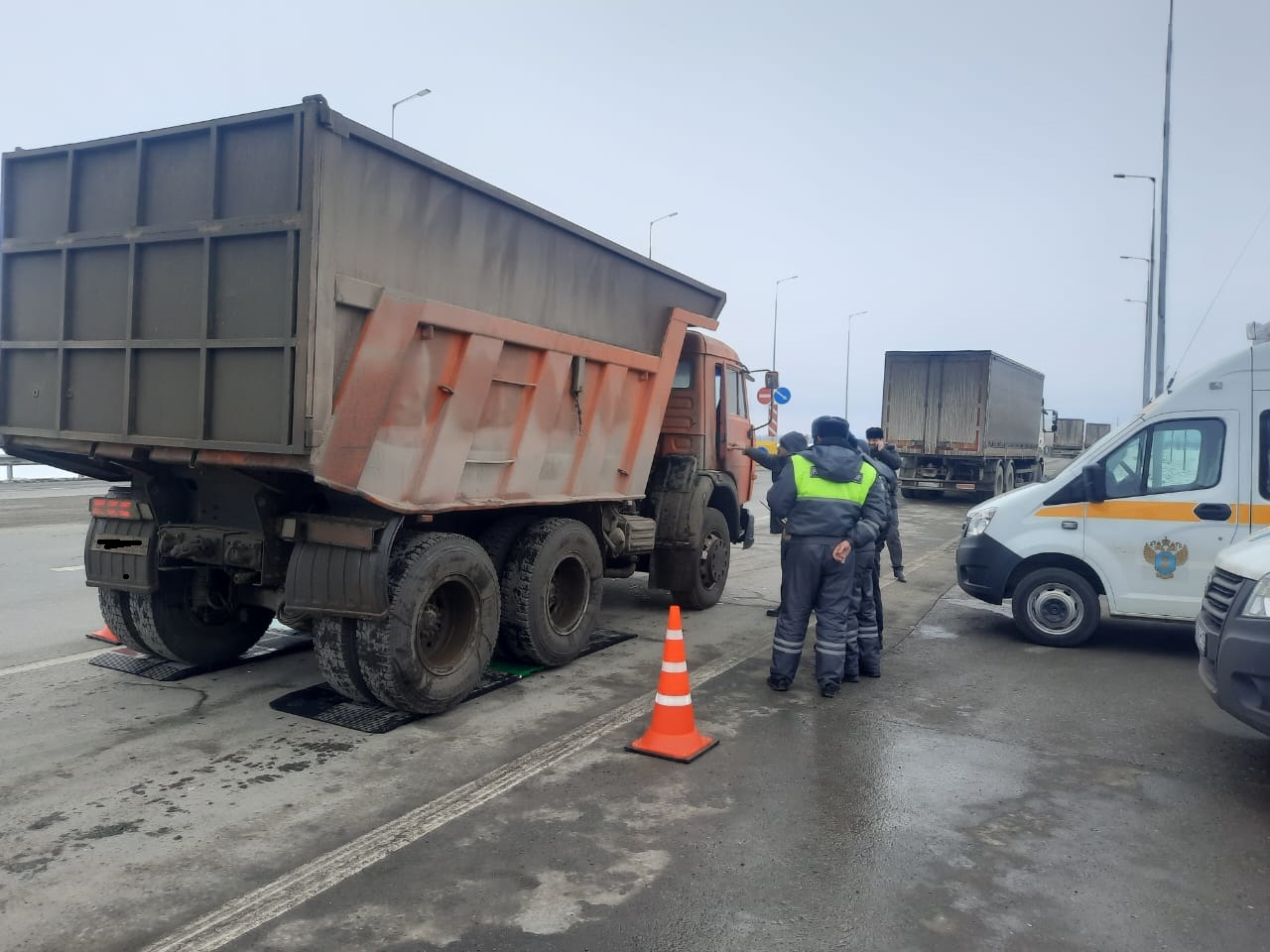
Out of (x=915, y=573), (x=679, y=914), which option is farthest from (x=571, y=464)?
(x=915, y=573)

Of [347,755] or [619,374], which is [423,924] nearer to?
[347,755]

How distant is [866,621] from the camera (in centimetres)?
679

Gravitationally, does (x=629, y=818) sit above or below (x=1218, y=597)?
below

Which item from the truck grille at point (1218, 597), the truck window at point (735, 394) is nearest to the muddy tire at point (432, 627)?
the truck grille at point (1218, 597)

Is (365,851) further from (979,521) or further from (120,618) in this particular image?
(979,521)

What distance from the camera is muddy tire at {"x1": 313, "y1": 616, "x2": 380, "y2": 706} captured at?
530 centimetres

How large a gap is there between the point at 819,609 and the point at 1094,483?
2.89 m

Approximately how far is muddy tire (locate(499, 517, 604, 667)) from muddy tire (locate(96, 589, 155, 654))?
2.35 m

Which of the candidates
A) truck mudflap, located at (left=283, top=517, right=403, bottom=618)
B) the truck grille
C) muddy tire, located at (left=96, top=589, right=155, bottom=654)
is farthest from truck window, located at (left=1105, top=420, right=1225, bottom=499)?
muddy tire, located at (left=96, top=589, right=155, bottom=654)

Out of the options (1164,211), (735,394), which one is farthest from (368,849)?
(1164,211)

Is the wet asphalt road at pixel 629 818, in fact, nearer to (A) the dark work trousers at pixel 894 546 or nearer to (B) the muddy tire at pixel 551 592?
(B) the muddy tire at pixel 551 592

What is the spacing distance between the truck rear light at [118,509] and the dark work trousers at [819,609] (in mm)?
4038

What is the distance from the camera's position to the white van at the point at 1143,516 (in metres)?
7.27

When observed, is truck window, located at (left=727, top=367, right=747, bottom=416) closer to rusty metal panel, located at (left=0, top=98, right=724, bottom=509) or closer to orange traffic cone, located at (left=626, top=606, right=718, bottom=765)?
rusty metal panel, located at (left=0, top=98, right=724, bottom=509)
